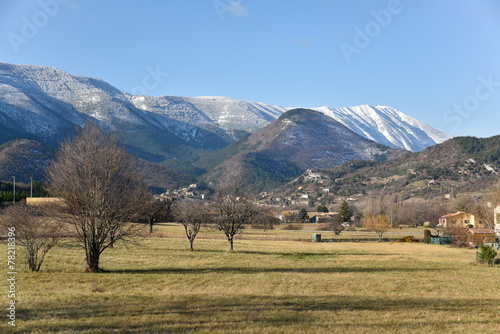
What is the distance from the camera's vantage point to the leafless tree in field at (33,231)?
21.2 metres

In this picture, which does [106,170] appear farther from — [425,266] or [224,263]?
[425,266]

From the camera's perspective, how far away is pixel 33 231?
21.4 meters

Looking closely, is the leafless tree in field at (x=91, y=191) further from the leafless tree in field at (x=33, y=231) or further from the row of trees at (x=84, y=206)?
the leafless tree in field at (x=33, y=231)

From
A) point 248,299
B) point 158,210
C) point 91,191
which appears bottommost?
point 248,299

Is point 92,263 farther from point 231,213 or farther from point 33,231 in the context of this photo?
point 231,213

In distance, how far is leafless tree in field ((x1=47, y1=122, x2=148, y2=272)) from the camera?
21969 millimetres

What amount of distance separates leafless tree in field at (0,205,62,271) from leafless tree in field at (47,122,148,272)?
976 mm

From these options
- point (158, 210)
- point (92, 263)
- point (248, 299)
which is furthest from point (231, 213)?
point (158, 210)

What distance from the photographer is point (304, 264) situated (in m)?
29.7

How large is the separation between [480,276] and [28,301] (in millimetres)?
24385

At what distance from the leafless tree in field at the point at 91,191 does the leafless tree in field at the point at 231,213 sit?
1715 cm

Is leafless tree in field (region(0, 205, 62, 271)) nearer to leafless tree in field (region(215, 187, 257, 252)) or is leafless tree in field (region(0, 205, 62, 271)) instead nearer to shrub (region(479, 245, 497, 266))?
leafless tree in field (region(215, 187, 257, 252))

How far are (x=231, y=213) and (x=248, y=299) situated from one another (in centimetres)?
2453

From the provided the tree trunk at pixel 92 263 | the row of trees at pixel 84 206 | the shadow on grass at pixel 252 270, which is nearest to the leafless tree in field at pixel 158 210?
the shadow on grass at pixel 252 270
